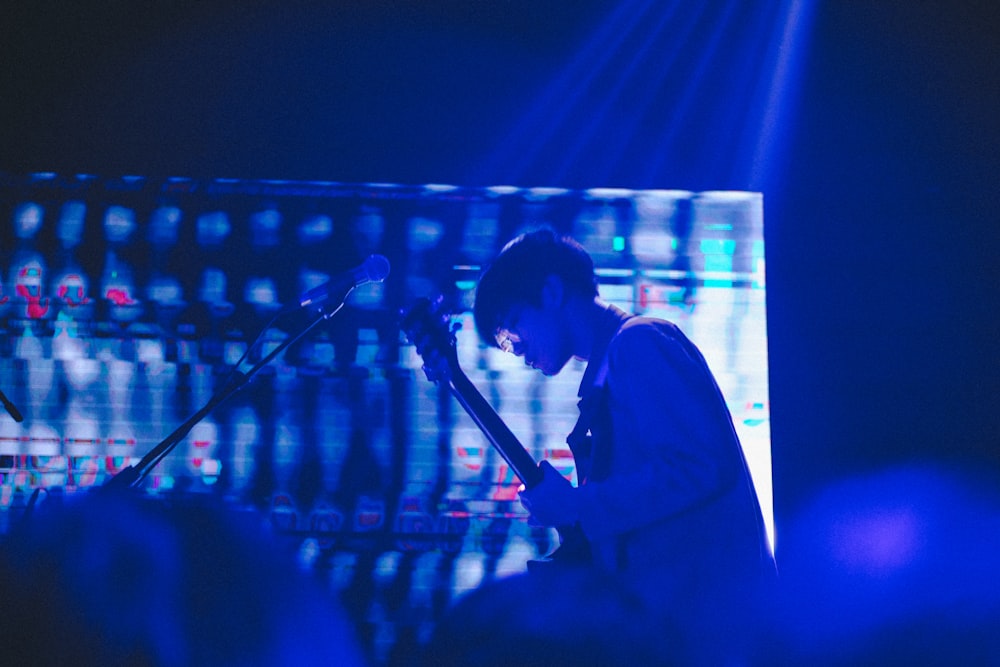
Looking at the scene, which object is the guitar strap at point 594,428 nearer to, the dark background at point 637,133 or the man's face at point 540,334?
the man's face at point 540,334

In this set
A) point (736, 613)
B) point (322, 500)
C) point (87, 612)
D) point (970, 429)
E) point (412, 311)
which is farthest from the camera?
point (970, 429)

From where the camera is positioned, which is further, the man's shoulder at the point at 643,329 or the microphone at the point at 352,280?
the microphone at the point at 352,280

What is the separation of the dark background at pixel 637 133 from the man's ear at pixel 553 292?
80cm

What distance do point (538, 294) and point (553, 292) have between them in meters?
0.04

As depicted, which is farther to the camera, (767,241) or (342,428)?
(767,241)

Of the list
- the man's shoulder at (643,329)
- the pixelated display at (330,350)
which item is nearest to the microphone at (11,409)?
the pixelated display at (330,350)

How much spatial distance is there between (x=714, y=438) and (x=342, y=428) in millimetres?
1142

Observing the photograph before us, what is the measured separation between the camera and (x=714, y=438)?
1586mm

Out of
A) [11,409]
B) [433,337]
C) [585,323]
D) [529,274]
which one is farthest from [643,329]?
[11,409]

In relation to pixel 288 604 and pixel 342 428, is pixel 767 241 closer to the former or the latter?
pixel 342 428

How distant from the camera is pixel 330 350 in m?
2.34

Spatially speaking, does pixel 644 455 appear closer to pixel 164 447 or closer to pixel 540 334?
pixel 540 334

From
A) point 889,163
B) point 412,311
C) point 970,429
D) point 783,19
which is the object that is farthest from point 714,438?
point 783,19

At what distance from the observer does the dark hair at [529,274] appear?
5.92 ft
